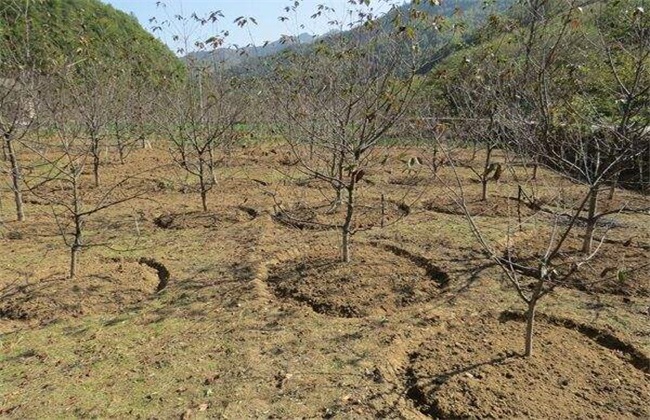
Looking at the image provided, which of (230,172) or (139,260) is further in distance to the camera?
(230,172)

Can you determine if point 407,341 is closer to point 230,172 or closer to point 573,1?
point 573,1

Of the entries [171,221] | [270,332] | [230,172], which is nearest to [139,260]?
[171,221]

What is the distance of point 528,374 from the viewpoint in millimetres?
3586

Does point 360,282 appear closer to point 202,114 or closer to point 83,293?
point 83,293

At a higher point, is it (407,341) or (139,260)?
(139,260)

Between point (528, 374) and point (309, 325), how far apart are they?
1.78 meters

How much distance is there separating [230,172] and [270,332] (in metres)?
8.53

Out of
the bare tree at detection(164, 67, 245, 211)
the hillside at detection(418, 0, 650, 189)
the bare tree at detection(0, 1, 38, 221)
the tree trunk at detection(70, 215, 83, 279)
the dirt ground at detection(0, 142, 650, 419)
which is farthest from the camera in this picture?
the bare tree at detection(164, 67, 245, 211)

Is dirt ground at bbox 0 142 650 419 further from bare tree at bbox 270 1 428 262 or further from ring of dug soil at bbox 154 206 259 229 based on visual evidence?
bare tree at bbox 270 1 428 262

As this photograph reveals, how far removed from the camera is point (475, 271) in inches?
219

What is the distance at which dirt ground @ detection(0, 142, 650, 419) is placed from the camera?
3361 mm

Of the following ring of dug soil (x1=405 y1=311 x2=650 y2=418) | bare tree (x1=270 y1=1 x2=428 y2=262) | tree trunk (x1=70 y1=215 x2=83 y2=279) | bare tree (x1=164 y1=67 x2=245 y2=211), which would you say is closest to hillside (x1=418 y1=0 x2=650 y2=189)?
bare tree (x1=270 y1=1 x2=428 y2=262)

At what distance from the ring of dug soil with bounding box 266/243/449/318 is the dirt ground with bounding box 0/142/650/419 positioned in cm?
2

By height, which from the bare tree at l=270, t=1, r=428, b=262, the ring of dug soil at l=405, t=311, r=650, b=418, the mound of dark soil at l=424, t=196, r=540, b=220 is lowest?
the ring of dug soil at l=405, t=311, r=650, b=418
